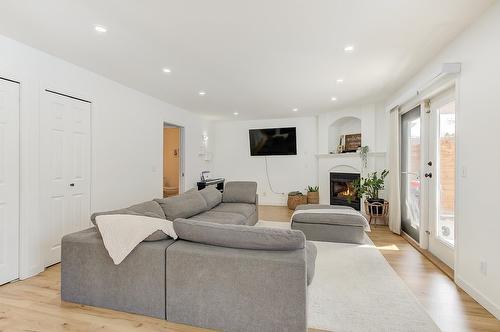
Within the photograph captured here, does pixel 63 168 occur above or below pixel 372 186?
above

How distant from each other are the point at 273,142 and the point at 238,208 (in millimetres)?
3250

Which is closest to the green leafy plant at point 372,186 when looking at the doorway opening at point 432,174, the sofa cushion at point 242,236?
the doorway opening at point 432,174

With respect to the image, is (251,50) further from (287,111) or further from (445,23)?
(287,111)

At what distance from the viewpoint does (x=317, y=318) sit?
1.98m

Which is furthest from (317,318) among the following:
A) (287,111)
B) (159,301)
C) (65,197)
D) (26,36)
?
(287,111)

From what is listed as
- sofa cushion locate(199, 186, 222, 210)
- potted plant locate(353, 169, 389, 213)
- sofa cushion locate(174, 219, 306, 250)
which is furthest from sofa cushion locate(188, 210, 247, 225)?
potted plant locate(353, 169, 389, 213)

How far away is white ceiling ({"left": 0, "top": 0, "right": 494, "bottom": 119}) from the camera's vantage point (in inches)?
80.4

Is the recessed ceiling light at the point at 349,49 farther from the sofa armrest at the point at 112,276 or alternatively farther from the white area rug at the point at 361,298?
the sofa armrest at the point at 112,276

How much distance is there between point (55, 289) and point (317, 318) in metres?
2.45

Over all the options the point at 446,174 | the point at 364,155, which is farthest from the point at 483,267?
the point at 364,155

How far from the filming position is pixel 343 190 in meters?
6.33

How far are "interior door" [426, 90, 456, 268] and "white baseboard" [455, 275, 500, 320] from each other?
477mm

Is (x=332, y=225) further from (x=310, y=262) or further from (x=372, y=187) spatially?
(x=310, y=262)

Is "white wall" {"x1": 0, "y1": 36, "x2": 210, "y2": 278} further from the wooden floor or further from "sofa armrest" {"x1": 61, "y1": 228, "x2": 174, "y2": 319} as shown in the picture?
"sofa armrest" {"x1": 61, "y1": 228, "x2": 174, "y2": 319}
